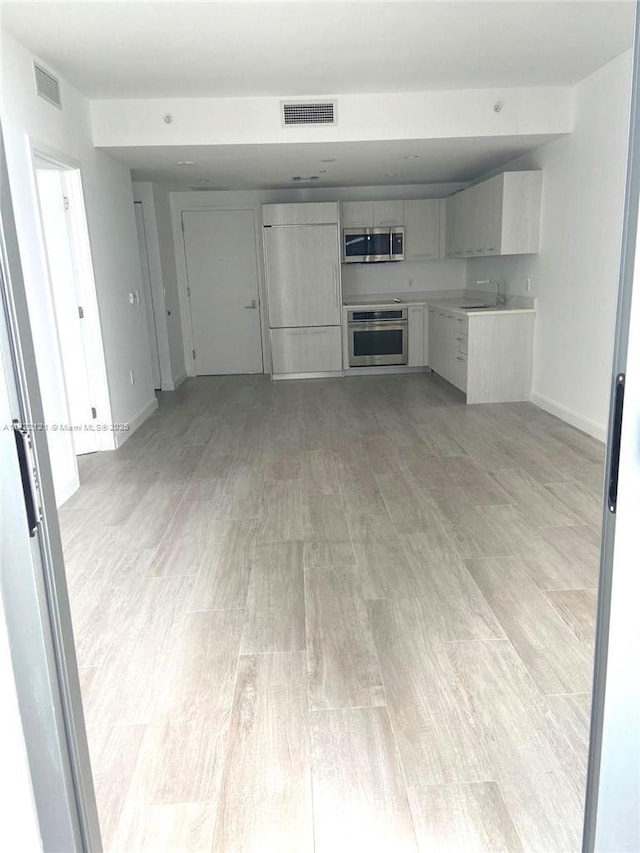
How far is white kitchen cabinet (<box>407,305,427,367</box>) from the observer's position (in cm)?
730

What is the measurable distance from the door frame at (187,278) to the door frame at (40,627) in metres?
7.00

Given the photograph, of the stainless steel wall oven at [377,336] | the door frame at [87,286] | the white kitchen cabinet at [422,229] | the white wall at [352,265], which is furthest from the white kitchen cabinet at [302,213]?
the door frame at [87,286]

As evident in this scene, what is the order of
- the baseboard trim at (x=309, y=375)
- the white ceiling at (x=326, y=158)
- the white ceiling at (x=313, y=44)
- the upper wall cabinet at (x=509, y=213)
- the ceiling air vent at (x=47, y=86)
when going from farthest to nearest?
the baseboard trim at (x=309, y=375) < the upper wall cabinet at (x=509, y=213) < the white ceiling at (x=326, y=158) < the ceiling air vent at (x=47, y=86) < the white ceiling at (x=313, y=44)

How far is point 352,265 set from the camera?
305 inches

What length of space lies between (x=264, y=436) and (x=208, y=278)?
350 cm

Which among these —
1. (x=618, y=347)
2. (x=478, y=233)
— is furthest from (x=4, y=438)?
(x=478, y=233)

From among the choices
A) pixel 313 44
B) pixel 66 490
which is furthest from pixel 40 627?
pixel 313 44

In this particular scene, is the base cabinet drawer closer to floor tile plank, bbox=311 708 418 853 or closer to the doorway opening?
the doorway opening

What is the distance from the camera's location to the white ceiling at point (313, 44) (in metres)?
2.96

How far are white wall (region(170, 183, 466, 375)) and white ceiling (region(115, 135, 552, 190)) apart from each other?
38 centimetres

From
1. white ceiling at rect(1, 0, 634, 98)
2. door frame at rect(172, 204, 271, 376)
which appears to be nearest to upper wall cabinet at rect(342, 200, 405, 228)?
door frame at rect(172, 204, 271, 376)

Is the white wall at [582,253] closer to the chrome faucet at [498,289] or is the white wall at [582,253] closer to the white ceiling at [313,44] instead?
the white ceiling at [313,44]

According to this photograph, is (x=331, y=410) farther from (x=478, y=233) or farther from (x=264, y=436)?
(x=478, y=233)

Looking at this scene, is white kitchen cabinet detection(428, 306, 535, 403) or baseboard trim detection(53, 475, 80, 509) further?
white kitchen cabinet detection(428, 306, 535, 403)
